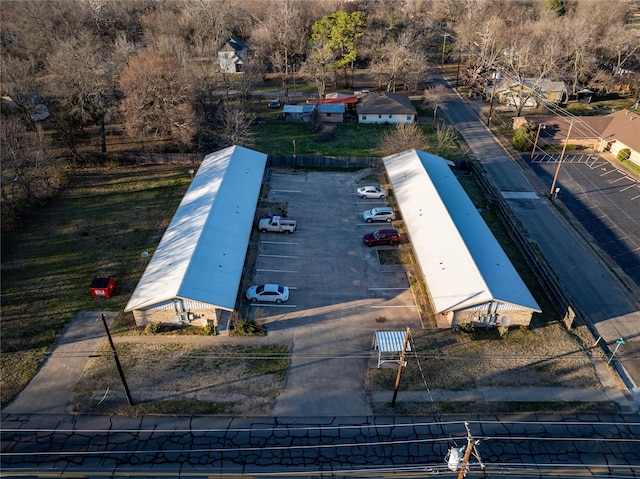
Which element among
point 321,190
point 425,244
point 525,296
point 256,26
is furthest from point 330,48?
point 525,296

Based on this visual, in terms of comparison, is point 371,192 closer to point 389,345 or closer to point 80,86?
point 389,345

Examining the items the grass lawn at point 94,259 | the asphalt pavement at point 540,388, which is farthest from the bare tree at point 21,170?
the asphalt pavement at point 540,388

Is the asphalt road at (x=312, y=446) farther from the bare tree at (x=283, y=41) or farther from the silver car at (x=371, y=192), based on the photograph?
the bare tree at (x=283, y=41)

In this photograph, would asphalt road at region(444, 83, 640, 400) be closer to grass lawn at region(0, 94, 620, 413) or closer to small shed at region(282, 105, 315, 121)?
grass lawn at region(0, 94, 620, 413)

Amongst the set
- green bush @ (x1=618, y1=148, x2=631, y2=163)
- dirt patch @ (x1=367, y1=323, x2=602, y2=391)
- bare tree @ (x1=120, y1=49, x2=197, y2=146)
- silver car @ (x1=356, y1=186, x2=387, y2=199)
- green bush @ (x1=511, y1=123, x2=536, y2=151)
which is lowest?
dirt patch @ (x1=367, y1=323, x2=602, y2=391)

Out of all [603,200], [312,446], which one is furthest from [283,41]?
[312,446]

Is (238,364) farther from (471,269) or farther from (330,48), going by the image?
(330,48)

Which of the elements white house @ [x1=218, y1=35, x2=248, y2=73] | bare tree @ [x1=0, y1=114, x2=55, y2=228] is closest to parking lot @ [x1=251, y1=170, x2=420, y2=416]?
bare tree @ [x1=0, y1=114, x2=55, y2=228]
